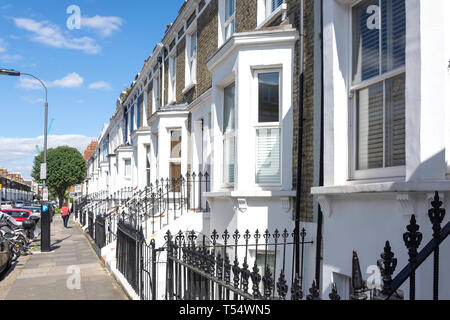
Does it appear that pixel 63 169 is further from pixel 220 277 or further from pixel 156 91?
pixel 220 277

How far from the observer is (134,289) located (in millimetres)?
8359

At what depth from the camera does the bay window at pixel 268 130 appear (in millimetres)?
7477

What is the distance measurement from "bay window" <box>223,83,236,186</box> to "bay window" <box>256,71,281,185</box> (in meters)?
0.89

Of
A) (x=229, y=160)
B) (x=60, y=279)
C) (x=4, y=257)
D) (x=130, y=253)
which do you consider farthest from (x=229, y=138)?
(x=4, y=257)

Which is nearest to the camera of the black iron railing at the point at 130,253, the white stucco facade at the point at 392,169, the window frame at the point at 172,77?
the white stucco facade at the point at 392,169

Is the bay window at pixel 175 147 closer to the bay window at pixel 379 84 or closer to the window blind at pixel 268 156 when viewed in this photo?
the window blind at pixel 268 156

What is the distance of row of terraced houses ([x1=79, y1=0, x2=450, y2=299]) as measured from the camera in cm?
393

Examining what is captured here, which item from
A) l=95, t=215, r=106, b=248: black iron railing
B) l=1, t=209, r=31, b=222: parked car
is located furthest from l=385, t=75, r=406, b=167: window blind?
l=1, t=209, r=31, b=222: parked car

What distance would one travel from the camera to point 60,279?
11.2 metres

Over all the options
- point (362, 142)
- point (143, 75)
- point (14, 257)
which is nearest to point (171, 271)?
point (362, 142)

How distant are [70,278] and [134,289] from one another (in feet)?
11.5

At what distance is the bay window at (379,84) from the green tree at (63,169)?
66.3 m

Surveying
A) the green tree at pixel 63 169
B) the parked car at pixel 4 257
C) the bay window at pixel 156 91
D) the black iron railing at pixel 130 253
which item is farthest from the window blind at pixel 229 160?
A: the green tree at pixel 63 169
